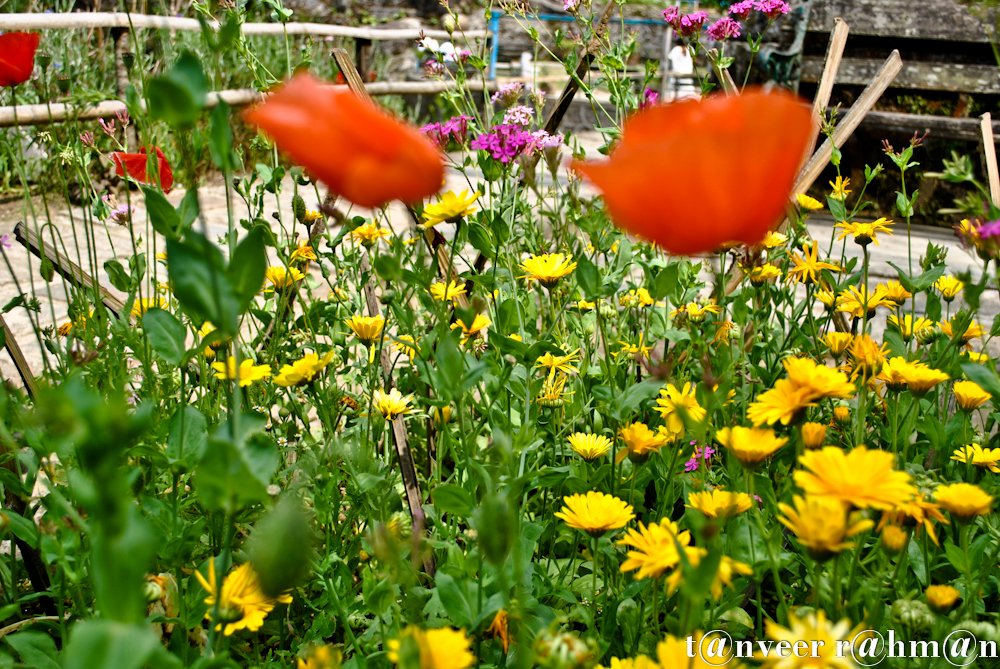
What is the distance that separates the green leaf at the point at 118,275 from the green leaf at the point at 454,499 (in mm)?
531

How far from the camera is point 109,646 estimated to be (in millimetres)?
330

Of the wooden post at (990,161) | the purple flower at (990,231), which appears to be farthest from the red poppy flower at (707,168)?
the wooden post at (990,161)

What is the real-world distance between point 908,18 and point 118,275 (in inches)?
149

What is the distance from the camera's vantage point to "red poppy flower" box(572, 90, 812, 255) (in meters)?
0.41

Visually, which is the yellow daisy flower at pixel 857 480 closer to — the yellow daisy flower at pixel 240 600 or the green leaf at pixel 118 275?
the yellow daisy flower at pixel 240 600

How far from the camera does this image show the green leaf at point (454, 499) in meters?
0.69

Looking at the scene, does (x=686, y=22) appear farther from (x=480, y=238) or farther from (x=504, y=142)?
(x=480, y=238)

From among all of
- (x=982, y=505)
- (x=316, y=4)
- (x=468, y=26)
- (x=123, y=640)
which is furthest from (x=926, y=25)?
(x=316, y=4)

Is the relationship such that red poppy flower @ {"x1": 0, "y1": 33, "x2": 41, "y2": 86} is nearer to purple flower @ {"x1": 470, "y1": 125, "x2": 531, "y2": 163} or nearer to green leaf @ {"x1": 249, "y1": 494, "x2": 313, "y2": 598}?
purple flower @ {"x1": 470, "y1": 125, "x2": 531, "y2": 163}

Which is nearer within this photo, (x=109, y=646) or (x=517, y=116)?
(x=109, y=646)

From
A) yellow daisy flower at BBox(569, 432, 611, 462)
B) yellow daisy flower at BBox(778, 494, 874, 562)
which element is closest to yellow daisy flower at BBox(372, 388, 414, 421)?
yellow daisy flower at BBox(569, 432, 611, 462)

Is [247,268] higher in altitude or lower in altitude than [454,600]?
higher

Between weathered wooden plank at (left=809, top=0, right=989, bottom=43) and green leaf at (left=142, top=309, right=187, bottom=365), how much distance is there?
11.6 ft

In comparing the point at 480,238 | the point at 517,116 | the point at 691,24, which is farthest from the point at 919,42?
the point at 480,238
